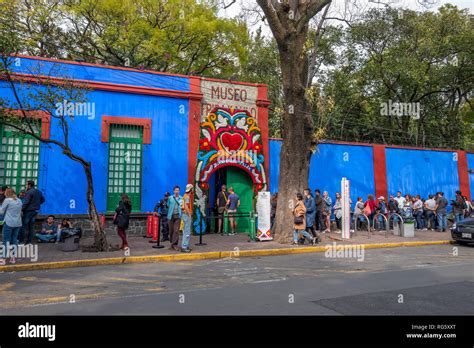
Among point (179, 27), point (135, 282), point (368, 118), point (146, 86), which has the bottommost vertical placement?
point (135, 282)

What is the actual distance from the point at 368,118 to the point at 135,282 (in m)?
23.3

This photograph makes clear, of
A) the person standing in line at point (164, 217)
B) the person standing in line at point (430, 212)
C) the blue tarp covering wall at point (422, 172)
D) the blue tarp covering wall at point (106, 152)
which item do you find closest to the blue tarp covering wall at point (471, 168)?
the blue tarp covering wall at point (422, 172)

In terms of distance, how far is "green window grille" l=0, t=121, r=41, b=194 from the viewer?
12672 millimetres

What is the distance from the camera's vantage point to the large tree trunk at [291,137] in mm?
12602

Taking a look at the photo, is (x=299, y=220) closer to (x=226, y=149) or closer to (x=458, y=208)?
(x=226, y=149)

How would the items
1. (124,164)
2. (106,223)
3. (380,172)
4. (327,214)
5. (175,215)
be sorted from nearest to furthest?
1. (175,215)
2. (106,223)
3. (124,164)
4. (327,214)
5. (380,172)

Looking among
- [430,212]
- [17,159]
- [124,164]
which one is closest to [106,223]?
[124,164]

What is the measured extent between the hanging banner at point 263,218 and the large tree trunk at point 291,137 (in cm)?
33

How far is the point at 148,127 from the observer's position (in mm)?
14594

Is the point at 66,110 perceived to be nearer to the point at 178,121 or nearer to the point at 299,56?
the point at 178,121

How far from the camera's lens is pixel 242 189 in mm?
16141

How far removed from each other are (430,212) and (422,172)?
158 inches

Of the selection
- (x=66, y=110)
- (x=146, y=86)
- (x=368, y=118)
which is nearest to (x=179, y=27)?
(x=146, y=86)

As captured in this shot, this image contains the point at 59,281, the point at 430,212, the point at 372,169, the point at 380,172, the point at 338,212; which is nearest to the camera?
the point at 59,281
